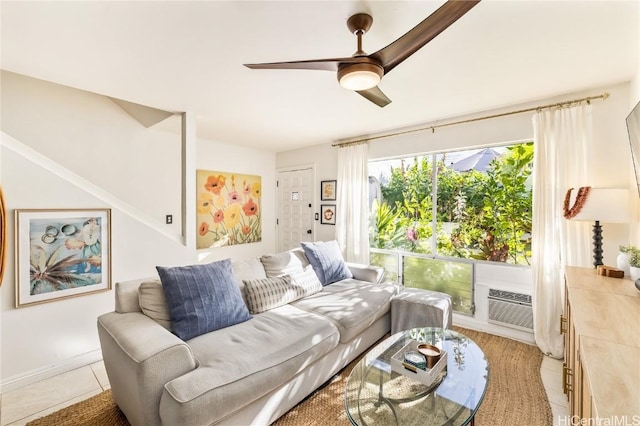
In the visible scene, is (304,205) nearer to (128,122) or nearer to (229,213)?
(229,213)

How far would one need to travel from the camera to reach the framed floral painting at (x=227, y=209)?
13.8 ft

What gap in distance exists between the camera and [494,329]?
9.98 feet

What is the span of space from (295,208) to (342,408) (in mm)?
3435

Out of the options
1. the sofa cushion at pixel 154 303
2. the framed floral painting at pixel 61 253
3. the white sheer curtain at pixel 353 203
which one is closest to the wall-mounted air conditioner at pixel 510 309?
the white sheer curtain at pixel 353 203

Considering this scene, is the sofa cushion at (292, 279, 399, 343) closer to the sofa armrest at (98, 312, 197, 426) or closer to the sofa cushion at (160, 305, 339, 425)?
the sofa cushion at (160, 305, 339, 425)

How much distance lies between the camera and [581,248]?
2.47 metres

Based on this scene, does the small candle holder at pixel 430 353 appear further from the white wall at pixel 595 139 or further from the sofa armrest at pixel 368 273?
the white wall at pixel 595 139

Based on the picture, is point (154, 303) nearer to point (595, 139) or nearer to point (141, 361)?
point (141, 361)

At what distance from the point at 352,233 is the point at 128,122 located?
3.14 meters

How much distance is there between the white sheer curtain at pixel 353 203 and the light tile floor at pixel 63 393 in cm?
225

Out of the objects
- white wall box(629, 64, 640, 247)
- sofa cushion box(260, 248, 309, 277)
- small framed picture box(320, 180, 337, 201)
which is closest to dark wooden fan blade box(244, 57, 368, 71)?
sofa cushion box(260, 248, 309, 277)

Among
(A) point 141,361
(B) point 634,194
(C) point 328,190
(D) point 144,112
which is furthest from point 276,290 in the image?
(B) point 634,194

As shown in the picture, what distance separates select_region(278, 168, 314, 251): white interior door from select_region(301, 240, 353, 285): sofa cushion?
57.9 inches

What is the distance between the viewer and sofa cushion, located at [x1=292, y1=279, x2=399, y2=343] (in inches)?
88.6
